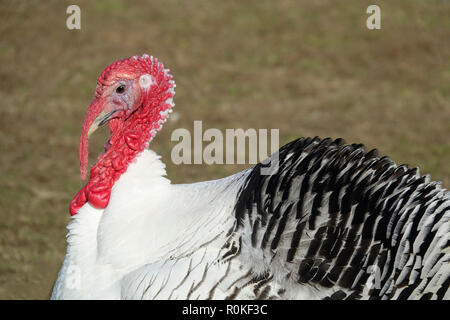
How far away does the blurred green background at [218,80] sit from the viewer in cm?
601

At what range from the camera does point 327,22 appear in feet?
29.5

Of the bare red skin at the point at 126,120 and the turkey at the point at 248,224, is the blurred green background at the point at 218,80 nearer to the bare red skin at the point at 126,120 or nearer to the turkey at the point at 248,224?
the bare red skin at the point at 126,120

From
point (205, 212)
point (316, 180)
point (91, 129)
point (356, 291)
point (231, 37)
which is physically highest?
point (231, 37)

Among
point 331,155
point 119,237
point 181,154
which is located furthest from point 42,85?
point 331,155

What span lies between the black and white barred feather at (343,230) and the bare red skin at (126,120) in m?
0.74

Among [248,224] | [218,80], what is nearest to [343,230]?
[248,224]

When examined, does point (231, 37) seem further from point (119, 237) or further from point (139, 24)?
point (119, 237)

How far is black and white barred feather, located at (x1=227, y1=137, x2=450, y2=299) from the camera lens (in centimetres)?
258

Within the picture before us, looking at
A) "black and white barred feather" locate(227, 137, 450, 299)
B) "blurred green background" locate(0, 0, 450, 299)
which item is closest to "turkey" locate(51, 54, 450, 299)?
"black and white barred feather" locate(227, 137, 450, 299)

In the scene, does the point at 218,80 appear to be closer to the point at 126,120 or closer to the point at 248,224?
the point at 126,120

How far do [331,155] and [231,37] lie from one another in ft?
19.9

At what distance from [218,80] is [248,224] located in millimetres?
5228

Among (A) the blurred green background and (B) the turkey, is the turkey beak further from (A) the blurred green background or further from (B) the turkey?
(A) the blurred green background

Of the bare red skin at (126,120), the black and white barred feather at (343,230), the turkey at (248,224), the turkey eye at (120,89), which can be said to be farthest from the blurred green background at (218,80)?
the black and white barred feather at (343,230)
